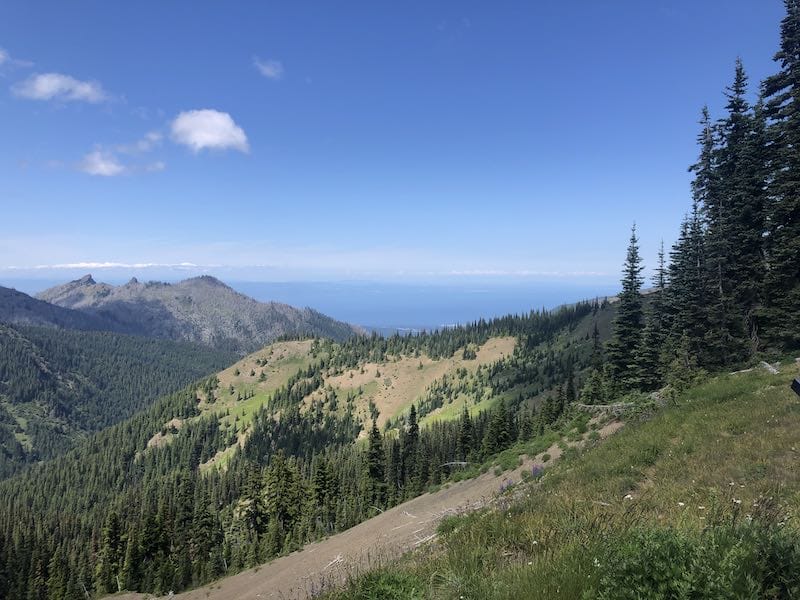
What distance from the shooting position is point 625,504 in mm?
10188

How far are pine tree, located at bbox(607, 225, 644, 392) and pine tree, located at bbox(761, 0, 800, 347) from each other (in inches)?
631

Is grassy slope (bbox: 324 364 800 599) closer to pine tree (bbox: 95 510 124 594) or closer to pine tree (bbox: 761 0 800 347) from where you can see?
pine tree (bbox: 761 0 800 347)

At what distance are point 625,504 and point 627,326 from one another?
148 feet

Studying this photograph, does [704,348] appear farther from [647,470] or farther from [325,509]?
[325,509]

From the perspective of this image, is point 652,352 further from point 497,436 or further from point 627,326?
point 497,436

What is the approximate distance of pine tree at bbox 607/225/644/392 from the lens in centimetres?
4888

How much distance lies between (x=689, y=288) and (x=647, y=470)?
36837 mm

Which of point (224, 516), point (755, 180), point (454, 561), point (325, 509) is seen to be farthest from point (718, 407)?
point (224, 516)

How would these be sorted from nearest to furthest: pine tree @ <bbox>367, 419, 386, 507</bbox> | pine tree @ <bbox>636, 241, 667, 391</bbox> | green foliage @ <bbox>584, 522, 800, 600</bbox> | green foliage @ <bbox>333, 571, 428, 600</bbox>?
green foliage @ <bbox>584, 522, 800, 600</bbox>
green foliage @ <bbox>333, 571, 428, 600</bbox>
pine tree @ <bbox>636, 241, 667, 391</bbox>
pine tree @ <bbox>367, 419, 386, 507</bbox>

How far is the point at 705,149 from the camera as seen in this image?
145ft

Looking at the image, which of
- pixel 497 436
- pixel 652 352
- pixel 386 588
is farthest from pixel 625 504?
pixel 497 436

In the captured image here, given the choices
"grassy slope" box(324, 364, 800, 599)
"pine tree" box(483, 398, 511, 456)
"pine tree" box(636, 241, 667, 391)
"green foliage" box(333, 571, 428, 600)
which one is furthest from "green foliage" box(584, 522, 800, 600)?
"pine tree" box(483, 398, 511, 456)

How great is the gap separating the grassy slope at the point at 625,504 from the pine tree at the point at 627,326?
29222 mm

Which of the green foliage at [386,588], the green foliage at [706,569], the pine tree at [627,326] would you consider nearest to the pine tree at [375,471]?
the pine tree at [627,326]
